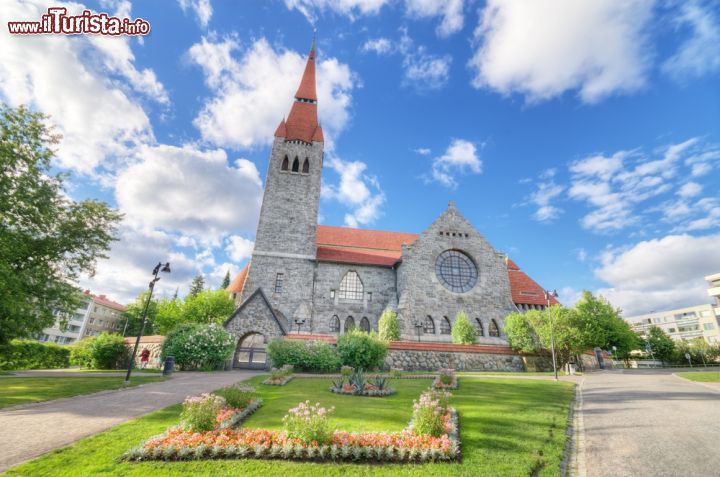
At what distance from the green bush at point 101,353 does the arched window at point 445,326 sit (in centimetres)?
2595

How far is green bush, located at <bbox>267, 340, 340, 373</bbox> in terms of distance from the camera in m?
18.3

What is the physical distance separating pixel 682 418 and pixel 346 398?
9.19 metres

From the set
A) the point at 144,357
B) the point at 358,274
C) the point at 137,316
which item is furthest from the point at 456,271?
the point at 137,316

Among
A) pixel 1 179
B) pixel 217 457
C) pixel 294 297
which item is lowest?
pixel 217 457

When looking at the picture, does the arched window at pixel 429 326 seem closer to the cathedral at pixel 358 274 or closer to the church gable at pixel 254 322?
the cathedral at pixel 358 274

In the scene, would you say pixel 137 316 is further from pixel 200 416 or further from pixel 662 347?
pixel 662 347

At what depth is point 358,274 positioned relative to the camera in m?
31.5

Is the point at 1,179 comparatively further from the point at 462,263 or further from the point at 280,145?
the point at 462,263

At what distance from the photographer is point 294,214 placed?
1261 inches

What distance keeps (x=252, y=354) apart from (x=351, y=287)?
37.4 feet

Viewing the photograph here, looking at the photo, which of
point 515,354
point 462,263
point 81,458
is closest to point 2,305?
point 81,458

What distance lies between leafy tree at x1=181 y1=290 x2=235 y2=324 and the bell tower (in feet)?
30.1

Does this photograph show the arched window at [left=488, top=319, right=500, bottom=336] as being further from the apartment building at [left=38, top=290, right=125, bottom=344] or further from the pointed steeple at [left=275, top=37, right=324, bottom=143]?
the apartment building at [left=38, top=290, right=125, bottom=344]

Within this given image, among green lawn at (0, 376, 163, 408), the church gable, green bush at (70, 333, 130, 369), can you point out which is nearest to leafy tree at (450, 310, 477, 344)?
the church gable
